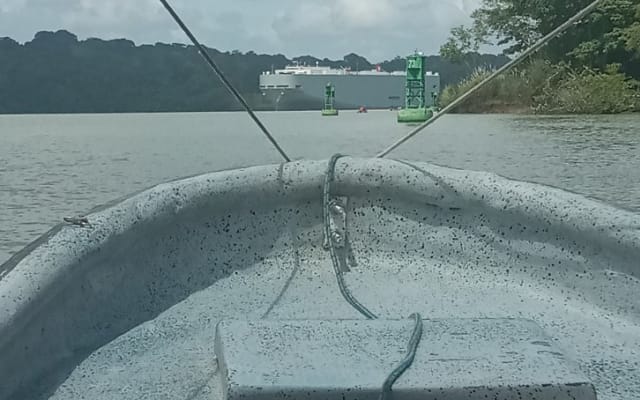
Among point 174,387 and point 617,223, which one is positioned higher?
point 617,223

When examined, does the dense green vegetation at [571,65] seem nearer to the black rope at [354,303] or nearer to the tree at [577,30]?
the tree at [577,30]

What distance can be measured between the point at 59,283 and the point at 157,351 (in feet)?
0.77

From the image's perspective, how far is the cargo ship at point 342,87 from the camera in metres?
41.7

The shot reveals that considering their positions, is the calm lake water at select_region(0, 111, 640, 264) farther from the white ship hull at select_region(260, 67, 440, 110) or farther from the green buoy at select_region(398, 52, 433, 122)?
the white ship hull at select_region(260, 67, 440, 110)

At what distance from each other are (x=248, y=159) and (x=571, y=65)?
45.7ft

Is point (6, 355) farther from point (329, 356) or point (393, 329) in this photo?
point (393, 329)

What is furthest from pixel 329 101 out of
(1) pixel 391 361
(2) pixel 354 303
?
(1) pixel 391 361

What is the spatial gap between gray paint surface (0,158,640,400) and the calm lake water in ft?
7.08

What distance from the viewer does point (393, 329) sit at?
59.1 inches

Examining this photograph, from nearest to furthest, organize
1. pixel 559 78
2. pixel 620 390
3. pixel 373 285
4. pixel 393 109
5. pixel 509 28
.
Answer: pixel 620 390, pixel 373 285, pixel 559 78, pixel 509 28, pixel 393 109

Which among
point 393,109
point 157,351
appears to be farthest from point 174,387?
point 393,109

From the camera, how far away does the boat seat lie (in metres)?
1.25

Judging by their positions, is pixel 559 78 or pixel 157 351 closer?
pixel 157 351

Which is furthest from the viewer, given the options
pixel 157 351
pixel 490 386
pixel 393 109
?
pixel 393 109
